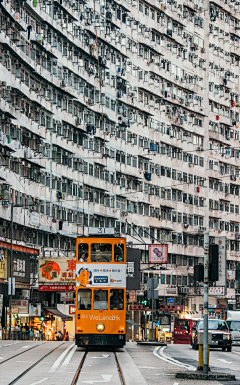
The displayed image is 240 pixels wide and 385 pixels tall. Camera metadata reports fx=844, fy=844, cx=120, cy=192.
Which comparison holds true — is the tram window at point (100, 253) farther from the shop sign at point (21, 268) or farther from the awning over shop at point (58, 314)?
the awning over shop at point (58, 314)

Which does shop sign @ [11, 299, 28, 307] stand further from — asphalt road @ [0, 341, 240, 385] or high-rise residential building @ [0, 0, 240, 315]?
asphalt road @ [0, 341, 240, 385]

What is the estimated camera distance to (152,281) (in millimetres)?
43469

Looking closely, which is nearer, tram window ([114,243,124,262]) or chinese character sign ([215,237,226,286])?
tram window ([114,243,124,262])

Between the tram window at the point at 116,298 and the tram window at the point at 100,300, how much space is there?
0.22m

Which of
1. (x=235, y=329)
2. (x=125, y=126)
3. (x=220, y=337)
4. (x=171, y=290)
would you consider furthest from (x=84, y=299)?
(x=171, y=290)

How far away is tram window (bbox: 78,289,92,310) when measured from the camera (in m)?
31.3

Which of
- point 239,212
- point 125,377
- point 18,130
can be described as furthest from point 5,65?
point 239,212

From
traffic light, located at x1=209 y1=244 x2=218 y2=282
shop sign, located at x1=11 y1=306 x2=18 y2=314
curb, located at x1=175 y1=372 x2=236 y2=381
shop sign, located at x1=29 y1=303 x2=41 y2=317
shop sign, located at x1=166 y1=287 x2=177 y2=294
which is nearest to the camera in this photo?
curb, located at x1=175 y1=372 x2=236 y2=381

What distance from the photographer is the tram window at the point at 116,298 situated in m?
31.2

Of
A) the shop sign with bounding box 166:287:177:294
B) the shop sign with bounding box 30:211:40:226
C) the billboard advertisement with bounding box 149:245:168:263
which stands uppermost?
the shop sign with bounding box 30:211:40:226

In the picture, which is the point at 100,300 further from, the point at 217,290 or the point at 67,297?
the point at 217,290

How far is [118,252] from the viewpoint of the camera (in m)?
30.9

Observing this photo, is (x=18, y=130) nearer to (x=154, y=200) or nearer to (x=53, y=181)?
(x=53, y=181)

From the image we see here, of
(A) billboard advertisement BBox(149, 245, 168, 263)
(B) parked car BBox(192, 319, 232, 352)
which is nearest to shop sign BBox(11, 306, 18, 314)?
(A) billboard advertisement BBox(149, 245, 168, 263)
